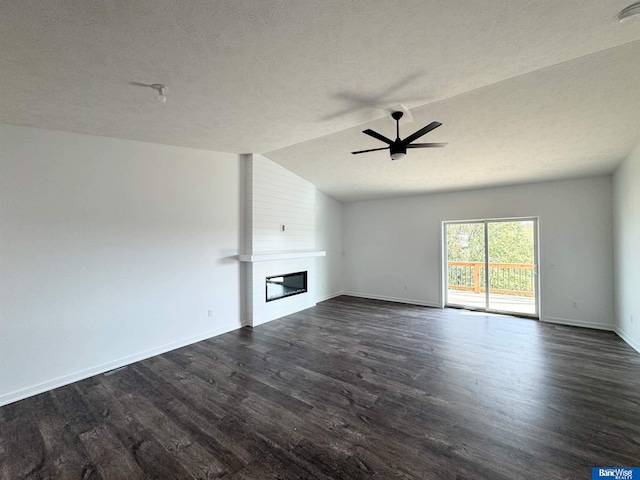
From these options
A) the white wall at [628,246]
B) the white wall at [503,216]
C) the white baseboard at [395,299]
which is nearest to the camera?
the white wall at [628,246]

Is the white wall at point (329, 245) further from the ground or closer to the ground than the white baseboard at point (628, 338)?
further from the ground

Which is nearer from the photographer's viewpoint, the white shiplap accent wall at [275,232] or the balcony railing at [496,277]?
the white shiplap accent wall at [275,232]

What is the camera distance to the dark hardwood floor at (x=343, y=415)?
181 centimetres

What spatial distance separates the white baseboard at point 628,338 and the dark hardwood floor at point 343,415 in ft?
0.30

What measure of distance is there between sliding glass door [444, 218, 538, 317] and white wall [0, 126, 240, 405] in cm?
520

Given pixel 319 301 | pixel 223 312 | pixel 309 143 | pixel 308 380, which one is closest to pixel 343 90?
pixel 309 143

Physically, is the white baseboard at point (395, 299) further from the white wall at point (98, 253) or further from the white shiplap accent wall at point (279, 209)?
the white wall at point (98, 253)

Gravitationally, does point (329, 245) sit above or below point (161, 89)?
below

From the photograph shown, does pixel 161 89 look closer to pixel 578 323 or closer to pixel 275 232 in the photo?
pixel 275 232

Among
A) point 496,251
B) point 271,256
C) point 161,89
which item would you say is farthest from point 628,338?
point 161,89

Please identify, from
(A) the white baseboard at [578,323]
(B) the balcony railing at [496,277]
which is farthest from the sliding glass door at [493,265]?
(A) the white baseboard at [578,323]

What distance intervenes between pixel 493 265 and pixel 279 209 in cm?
469

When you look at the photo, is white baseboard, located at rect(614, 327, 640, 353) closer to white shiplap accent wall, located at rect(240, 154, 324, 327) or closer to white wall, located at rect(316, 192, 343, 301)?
white shiplap accent wall, located at rect(240, 154, 324, 327)

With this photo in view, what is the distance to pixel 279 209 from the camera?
17.6ft
